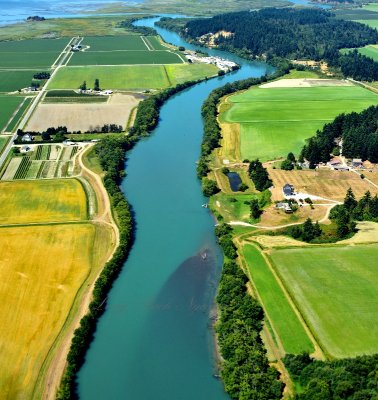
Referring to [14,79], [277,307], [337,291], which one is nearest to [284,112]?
[337,291]

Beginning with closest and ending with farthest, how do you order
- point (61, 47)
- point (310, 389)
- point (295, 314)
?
point (310, 389)
point (295, 314)
point (61, 47)

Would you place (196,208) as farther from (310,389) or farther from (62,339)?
(310,389)

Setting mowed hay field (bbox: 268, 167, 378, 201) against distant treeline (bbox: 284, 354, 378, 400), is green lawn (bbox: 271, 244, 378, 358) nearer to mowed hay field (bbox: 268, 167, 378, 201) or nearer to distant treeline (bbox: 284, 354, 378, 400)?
distant treeline (bbox: 284, 354, 378, 400)

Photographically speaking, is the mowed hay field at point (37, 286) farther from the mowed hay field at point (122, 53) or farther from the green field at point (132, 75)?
the mowed hay field at point (122, 53)

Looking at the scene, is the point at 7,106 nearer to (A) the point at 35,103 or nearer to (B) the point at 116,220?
(A) the point at 35,103

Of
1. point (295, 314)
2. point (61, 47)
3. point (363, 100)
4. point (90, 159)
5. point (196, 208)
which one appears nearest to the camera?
point (295, 314)

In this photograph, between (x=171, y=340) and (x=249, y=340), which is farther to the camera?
(x=171, y=340)

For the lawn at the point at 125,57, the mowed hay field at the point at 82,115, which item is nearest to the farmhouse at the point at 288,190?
the mowed hay field at the point at 82,115

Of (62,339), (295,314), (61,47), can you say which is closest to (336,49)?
(61,47)
